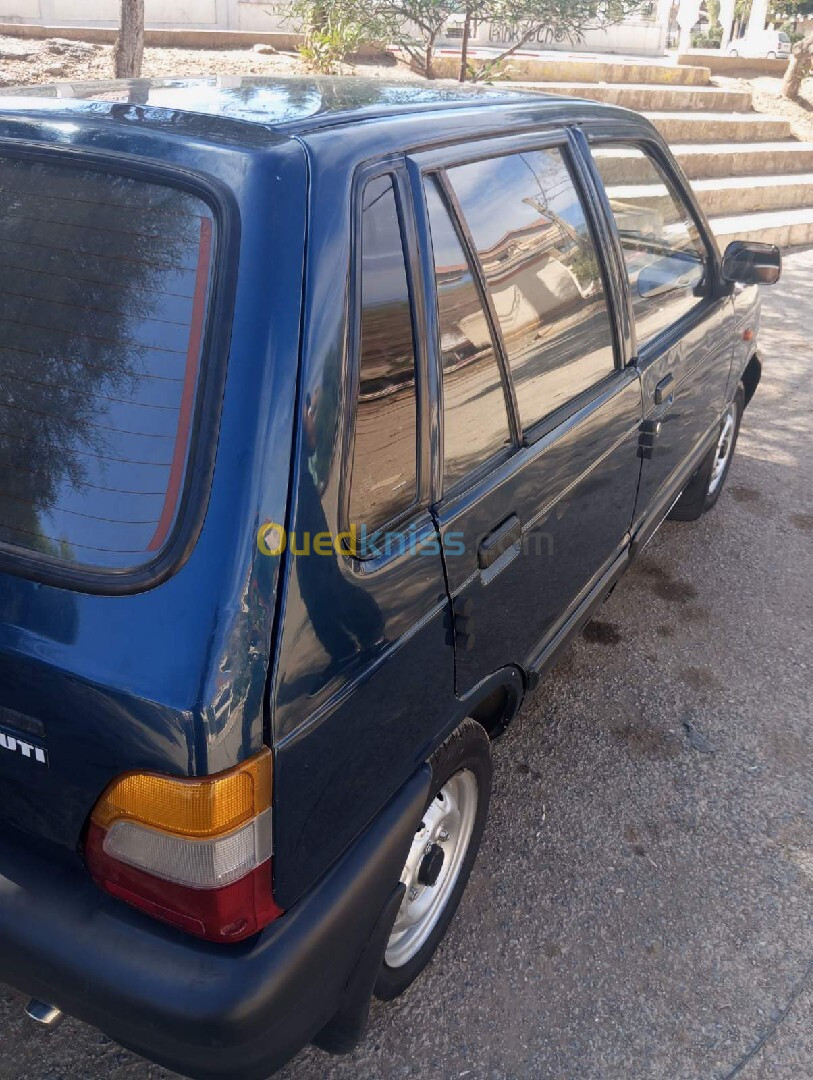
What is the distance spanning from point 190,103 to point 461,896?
1924mm

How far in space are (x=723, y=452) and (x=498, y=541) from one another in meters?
3.01

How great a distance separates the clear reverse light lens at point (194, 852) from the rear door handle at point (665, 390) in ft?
6.85

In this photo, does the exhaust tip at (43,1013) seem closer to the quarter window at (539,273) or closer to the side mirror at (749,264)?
the quarter window at (539,273)

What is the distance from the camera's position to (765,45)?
33.8 meters

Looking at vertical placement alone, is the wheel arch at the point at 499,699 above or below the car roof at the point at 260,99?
below

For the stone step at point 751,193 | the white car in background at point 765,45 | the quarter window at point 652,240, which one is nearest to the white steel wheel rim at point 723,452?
the quarter window at point 652,240

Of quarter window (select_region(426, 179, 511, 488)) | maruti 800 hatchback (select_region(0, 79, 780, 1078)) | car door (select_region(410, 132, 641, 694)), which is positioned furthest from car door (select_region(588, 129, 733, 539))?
maruti 800 hatchback (select_region(0, 79, 780, 1078))

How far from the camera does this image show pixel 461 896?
2.35 meters

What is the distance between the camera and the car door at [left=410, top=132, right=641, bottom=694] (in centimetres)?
188

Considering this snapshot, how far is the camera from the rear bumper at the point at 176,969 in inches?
56.3

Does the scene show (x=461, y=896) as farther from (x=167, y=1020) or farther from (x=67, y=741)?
(x=67, y=741)

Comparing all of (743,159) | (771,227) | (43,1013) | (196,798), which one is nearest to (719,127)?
(743,159)

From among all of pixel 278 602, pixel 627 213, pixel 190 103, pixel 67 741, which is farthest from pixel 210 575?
pixel 627 213

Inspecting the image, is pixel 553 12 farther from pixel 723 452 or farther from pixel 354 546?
pixel 354 546
